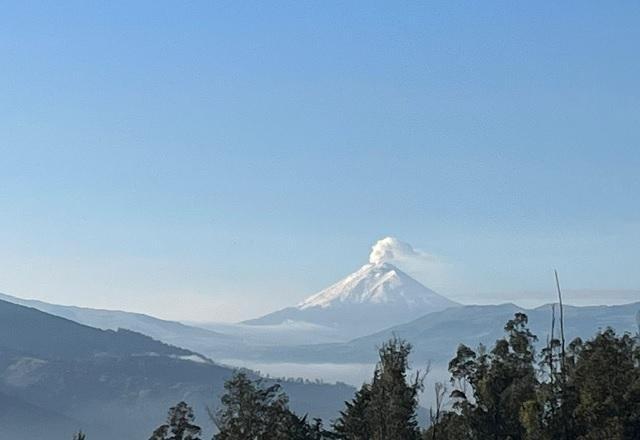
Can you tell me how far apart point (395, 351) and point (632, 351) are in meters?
17.7

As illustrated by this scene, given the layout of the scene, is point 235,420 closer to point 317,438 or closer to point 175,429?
point 175,429

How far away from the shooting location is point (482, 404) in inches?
2886

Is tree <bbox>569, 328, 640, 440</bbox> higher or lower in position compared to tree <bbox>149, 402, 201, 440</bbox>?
higher

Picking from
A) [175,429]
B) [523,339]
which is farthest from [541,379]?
[175,429]

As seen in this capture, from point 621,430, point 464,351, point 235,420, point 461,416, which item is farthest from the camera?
point 464,351

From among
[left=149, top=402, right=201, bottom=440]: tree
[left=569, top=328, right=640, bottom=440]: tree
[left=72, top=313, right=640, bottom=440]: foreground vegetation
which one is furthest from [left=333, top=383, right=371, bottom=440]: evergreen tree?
[left=569, top=328, right=640, bottom=440]: tree

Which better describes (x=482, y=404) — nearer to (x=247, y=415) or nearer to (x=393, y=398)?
(x=393, y=398)

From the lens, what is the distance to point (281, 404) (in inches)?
2758

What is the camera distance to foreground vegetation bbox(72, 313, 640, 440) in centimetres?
6606

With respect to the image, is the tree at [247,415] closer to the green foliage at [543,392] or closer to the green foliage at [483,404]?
the green foliage at [483,404]

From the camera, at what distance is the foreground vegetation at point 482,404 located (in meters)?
66.1

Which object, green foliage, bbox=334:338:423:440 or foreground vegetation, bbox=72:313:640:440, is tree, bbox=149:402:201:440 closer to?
foreground vegetation, bbox=72:313:640:440

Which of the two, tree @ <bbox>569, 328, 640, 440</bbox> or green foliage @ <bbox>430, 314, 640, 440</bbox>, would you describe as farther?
green foliage @ <bbox>430, 314, 640, 440</bbox>

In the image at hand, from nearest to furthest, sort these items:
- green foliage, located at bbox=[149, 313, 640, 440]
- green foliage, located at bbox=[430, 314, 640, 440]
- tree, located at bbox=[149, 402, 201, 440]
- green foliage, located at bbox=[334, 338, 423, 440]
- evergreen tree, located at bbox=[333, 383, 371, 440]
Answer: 1. green foliage, located at bbox=[430, 314, 640, 440]
2. green foliage, located at bbox=[149, 313, 640, 440]
3. green foliage, located at bbox=[334, 338, 423, 440]
4. tree, located at bbox=[149, 402, 201, 440]
5. evergreen tree, located at bbox=[333, 383, 371, 440]
